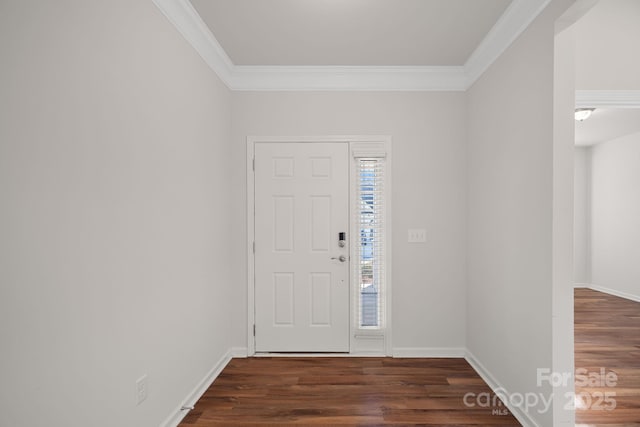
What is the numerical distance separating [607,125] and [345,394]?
18.9ft

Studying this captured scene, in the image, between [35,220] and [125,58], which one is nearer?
[35,220]

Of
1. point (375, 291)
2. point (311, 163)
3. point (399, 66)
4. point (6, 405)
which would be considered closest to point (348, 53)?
point (399, 66)

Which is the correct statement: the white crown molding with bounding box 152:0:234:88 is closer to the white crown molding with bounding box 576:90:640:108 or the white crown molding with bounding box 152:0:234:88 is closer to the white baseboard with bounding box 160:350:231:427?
the white baseboard with bounding box 160:350:231:427

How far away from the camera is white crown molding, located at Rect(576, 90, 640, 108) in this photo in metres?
2.55

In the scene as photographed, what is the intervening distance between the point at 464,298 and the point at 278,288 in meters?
1.82

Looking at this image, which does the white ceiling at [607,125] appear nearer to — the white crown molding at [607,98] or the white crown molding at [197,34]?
the white crown molding at [607,98]

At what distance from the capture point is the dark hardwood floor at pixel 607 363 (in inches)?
91.9

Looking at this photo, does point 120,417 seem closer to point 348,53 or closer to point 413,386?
point 413,386

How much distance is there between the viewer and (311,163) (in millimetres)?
3359

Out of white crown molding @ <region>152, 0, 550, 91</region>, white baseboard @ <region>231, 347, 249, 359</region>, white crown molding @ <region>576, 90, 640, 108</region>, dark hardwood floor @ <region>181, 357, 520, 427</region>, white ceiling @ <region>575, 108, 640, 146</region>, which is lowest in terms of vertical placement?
dark hardwood floor @ <region>181, 357, 520, 427</region>

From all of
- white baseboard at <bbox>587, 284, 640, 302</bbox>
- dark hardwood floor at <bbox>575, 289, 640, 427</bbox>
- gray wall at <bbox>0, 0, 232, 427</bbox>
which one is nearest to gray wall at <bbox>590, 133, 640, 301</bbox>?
white baseboard at <bbox>587, 284, 640, 302</bbox>

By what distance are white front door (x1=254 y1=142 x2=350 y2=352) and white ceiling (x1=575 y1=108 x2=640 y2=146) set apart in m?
3.92

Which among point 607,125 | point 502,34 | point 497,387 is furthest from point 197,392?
point 607,125

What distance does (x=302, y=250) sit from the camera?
3.37 metres
